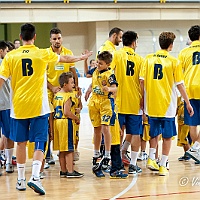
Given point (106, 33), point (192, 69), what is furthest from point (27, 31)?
point (106, 33)

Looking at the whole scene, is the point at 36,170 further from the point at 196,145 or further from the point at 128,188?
the point at 196,145

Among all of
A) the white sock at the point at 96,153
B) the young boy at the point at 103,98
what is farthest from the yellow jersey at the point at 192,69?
the white sock at the point at 96,153

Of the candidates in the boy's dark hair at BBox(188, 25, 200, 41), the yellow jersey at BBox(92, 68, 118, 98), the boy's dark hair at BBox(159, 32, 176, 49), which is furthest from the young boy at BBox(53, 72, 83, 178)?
the boy's dark hair at BBox(188, 25, 200, 41)

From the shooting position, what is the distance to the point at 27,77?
6.24 metres

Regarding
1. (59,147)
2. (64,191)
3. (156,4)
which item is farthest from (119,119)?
(156,4)

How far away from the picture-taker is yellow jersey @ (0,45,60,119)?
621 cm

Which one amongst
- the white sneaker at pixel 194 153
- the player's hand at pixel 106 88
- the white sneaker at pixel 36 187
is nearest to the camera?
the white sneaker at pixel 36 187

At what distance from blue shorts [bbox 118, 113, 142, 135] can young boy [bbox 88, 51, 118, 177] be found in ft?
1.27

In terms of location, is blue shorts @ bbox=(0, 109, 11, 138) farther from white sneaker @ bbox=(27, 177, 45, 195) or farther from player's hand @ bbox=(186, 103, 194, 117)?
player's hand @ bbox=(186, 103, 194, 117)

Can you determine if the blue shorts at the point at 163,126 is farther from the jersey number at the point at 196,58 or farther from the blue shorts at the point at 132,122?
the jersey number at the point at 196,58

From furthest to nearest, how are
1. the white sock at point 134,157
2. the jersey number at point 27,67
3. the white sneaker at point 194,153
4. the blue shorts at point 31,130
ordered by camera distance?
the white sneaker at point 194,153, the white sock at point 134,157, the blue shorts at point 31,130, the jersey number at point 27,67

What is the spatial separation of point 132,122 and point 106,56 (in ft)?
3.38

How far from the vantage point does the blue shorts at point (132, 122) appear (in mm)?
7398

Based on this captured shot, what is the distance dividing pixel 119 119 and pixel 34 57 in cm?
175
